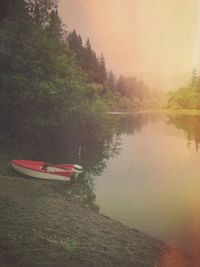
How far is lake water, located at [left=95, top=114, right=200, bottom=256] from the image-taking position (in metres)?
4.81

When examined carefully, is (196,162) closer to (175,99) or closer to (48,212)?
(175,99)

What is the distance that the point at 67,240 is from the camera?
364 centimetres

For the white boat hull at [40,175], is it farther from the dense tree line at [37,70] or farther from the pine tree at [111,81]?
the pine tree at [111,81]

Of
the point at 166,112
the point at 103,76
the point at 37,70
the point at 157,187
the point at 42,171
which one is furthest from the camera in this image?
the point at 166,112

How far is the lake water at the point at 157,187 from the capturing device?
15.8 feet

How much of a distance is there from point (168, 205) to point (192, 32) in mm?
4249

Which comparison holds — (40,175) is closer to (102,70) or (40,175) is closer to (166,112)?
(102,70)

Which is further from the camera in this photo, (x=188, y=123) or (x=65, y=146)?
(x=188, y=123)

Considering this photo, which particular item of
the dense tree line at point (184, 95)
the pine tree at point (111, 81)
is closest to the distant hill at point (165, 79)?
the dense tree line at point (184, 95)

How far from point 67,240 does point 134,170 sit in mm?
4225

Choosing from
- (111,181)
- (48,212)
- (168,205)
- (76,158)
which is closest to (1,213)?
(48,212)

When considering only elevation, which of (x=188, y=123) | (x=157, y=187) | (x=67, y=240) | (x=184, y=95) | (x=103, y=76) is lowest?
(x=157, y=187)

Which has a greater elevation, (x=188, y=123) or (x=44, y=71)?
(x=44, y=71)

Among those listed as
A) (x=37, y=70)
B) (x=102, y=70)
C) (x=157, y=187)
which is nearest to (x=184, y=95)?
(x=102, y=70)
